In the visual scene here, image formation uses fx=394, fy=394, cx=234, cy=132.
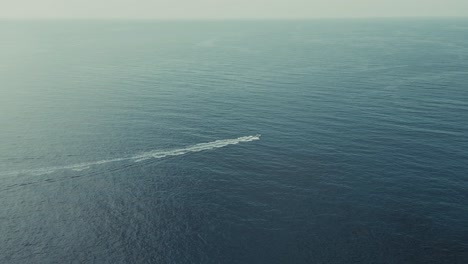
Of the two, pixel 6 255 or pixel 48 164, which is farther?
pixel 48 164

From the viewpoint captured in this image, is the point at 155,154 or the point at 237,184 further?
the point at 155,154

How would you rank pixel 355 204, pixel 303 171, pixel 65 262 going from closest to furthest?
pixel 65 262 < pixel 355 204 < pixel 303 171

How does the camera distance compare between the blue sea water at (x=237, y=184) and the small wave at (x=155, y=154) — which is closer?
the blue sea water at (x=237, y=184)

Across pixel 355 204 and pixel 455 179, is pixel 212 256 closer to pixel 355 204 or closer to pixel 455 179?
pixel 355 204

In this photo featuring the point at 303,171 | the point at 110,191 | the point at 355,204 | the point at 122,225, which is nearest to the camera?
the point at 122,225

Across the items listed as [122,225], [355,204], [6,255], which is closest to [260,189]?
[355,204]

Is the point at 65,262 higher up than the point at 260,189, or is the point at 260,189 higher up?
the point at 260,189

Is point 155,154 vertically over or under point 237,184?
over

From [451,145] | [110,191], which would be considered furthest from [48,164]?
[451,145]

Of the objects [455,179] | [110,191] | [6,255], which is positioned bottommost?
[6,255]

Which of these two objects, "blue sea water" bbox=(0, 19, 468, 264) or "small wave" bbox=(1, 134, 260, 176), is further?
"small wave" bbox=(1, 134, 260, 176)
